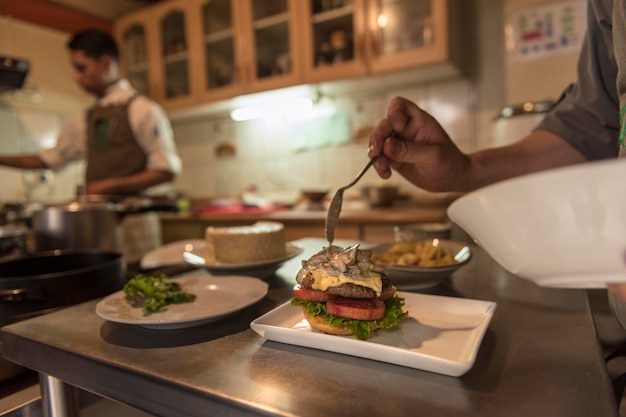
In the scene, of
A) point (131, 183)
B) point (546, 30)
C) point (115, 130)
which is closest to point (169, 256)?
point (131, 183)

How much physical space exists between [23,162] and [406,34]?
2051 millimetres

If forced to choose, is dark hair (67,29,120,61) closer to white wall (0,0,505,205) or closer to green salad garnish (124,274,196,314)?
white wall (0,0,505,205)

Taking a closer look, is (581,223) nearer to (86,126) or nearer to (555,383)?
(555,383)

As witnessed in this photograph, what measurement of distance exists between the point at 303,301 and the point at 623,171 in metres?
0.35

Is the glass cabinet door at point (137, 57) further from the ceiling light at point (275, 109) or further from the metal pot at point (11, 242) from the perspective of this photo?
the metal pot at point (11, 242)

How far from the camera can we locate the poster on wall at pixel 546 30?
73.0 inches

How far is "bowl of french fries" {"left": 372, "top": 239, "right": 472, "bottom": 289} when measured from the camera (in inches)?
25.6

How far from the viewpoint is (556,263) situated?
1.03 ft

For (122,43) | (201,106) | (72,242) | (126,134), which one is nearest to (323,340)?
Result: (72,242)

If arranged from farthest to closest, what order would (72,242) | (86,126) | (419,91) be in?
(419,91)
(86,126)
(72,242)

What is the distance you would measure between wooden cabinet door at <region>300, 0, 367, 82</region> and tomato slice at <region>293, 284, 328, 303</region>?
1.89 meters

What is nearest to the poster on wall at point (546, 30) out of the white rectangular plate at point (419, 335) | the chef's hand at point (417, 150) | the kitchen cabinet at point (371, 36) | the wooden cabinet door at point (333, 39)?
the kitchen cabinet at point (371, 36)

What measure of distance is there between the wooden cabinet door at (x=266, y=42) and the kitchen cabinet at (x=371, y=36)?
175mm

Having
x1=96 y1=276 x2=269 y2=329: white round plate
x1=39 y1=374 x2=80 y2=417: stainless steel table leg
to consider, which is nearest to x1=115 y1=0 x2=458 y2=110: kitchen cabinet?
x1=96 y1=276 x2=269 y2=329: white round plate
